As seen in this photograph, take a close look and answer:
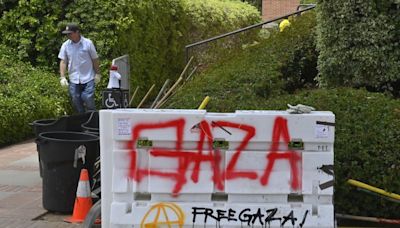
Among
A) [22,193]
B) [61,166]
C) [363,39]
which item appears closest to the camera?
[61,166]

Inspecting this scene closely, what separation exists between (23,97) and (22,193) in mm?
4165

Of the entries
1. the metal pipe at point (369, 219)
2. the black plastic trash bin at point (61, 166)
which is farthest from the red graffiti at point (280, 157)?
the black plastic trash bin at point (61, 166)

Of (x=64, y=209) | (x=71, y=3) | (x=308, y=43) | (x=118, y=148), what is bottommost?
(x=64, y=209)

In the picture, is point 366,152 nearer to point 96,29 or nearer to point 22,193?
point 22,193

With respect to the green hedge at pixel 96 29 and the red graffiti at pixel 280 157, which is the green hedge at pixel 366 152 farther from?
the green hedge at pixel 96 29

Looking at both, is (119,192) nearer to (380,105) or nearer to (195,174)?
(195,174)

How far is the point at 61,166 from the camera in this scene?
6184 millimetres

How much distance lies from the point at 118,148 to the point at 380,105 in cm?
291

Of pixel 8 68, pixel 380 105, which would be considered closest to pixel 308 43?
pixel 380 105

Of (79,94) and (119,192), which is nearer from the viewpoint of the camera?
(119,192)

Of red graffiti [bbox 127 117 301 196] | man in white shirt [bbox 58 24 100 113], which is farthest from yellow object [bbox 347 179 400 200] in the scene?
man in white shirt [bbox 58 24 100 113]

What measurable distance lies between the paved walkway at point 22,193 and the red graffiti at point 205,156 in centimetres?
170

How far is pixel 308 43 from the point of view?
9.59 meters

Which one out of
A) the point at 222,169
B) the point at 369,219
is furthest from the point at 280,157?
the point at 369,219
